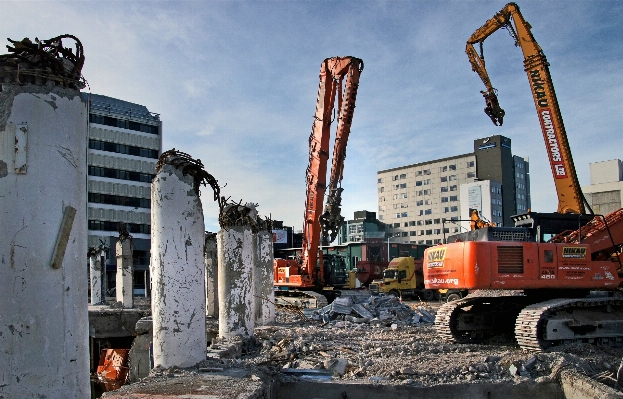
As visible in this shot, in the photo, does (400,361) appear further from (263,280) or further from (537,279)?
(263,280)

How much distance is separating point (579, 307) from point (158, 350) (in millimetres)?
8096

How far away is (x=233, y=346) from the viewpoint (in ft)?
32.7

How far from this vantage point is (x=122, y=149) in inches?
2441

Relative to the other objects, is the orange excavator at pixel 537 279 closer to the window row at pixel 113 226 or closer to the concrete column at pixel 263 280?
the concrete column at pixel 263 280

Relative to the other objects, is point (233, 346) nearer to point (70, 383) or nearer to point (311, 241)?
point (70, 383)

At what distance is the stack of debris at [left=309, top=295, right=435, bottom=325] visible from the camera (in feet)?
53.3

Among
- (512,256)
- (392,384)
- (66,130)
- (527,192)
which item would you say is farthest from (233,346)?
(527,192)

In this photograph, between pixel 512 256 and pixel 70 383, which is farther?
pixel 512 256

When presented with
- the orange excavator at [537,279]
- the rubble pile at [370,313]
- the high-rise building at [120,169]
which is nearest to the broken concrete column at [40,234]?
the orange excavator at [537,279]

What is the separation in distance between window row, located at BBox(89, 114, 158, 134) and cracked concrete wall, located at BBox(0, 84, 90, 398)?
5953 cm

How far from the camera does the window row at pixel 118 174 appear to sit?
60.2 meters

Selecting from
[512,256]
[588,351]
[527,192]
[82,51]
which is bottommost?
[588,351]

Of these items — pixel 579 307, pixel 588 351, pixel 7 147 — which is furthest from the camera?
pixel 579 307

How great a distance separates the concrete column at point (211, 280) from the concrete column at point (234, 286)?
512 centimetres
